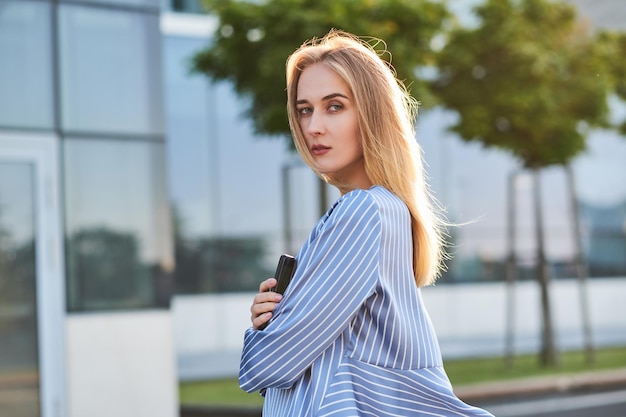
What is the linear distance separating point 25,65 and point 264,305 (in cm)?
535

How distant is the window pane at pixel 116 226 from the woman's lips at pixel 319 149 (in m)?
5.11

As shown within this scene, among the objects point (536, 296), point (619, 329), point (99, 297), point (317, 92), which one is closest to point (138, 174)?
point (99, 297)

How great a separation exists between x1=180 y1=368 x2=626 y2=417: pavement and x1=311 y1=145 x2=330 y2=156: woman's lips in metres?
7.46

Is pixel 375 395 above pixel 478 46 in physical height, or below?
below

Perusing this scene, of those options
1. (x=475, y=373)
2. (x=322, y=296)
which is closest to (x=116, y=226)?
(x=322, y=296)

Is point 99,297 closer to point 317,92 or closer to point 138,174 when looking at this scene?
point 138,174

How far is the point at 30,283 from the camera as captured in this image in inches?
255

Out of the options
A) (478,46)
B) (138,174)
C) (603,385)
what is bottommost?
(603,385)

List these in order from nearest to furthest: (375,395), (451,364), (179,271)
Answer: (375,395) → (451,364) → (179,271)

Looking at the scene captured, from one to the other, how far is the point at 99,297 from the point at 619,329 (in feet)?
47.1

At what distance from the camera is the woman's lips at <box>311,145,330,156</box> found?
1.80 m

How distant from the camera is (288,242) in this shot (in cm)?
1563

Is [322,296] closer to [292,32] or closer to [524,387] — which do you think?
[292,32]

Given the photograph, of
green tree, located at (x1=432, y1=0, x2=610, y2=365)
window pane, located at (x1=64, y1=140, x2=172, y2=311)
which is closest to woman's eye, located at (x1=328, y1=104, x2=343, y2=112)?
window pane, located at (x1=64, y1=140, x2=172, y2=311)
